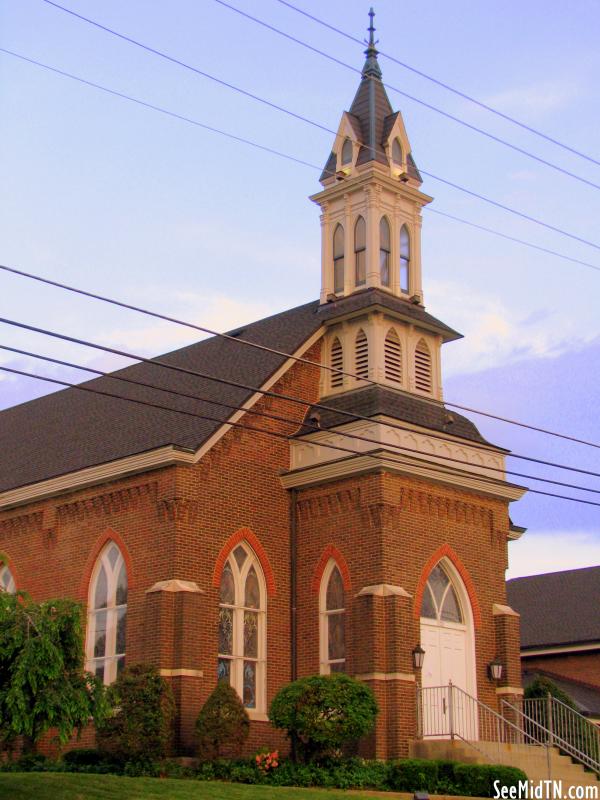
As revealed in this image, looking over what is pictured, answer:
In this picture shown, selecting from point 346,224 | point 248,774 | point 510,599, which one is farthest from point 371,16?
point 510,599

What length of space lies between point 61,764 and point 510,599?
91.6ft

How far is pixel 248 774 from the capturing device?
22.4 m

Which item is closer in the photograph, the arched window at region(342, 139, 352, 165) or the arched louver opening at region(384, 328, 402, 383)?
the arched louver opening at region(384, 328, 402, 383)

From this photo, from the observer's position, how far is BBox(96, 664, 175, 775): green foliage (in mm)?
23156

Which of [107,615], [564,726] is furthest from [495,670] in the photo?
[107,615]

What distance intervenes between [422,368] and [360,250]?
11.1 ft

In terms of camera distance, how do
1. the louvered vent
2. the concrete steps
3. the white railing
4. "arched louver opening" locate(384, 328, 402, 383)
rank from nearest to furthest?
the concrete steps, the white railing, the louvered vent, "arched louver opening" locate(384, 328, 402, 383)

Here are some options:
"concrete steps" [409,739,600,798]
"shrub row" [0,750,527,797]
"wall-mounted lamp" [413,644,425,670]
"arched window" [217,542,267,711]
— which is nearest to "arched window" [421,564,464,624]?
"wall-mounted lamp" [413,644,425,670]

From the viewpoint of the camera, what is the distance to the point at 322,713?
22.9 metres

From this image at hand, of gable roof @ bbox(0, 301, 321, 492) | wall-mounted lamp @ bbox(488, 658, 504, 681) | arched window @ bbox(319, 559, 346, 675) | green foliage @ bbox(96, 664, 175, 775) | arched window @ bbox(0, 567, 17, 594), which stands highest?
gable roof @ bbox(0, 301, 321, 492)

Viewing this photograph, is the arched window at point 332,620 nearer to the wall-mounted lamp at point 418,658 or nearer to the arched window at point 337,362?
the wall-mounted lamp at point 418,658

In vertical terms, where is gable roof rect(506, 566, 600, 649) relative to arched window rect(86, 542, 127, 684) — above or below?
above

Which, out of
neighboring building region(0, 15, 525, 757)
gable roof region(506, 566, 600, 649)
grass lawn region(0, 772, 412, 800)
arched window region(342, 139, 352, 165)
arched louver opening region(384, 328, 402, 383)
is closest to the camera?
grass lawn region(0, 772, 412, 800)

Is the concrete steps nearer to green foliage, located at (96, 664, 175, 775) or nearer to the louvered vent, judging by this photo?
green foliage, located at (96, 664, 175, 775)
